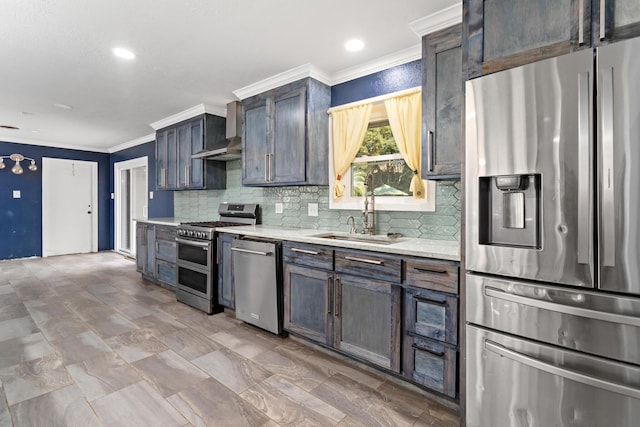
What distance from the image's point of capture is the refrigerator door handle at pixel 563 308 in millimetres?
1205

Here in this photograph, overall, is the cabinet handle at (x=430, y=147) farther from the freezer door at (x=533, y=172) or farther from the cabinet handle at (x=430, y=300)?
the cabinet handle at (x=430, y=300)

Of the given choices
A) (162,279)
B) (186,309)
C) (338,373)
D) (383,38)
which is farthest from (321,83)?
(162,279)

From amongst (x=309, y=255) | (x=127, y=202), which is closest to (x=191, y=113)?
(x=309, y=255)

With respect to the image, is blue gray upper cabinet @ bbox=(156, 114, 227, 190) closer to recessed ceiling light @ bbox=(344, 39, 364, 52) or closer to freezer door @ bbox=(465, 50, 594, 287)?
recessed ceiling light @ bbox=(344, 39, 364, 52)

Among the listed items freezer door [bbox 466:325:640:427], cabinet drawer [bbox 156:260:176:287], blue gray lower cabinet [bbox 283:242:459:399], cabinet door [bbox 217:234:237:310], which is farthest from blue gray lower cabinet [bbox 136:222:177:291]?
freezer door [bbox 466:325:640:427]

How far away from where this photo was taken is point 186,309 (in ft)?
11.6

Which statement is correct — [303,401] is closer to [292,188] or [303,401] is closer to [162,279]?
[292,188]

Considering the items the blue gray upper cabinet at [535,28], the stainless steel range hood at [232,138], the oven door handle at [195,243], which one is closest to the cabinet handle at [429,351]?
the blue gray upper cabinet at [535,28]

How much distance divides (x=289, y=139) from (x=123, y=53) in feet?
5.05

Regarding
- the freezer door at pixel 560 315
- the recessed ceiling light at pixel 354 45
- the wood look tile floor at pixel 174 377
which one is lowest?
the wood look tile floor at pixel 174 377

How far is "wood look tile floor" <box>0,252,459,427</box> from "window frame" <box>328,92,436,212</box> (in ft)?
4.17

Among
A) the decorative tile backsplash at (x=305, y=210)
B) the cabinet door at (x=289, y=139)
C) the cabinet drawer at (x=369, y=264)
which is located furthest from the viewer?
the cabinet door at (x=289, y=139)

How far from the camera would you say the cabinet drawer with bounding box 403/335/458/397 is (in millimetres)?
1803

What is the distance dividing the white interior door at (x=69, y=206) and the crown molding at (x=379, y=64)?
6.62m
